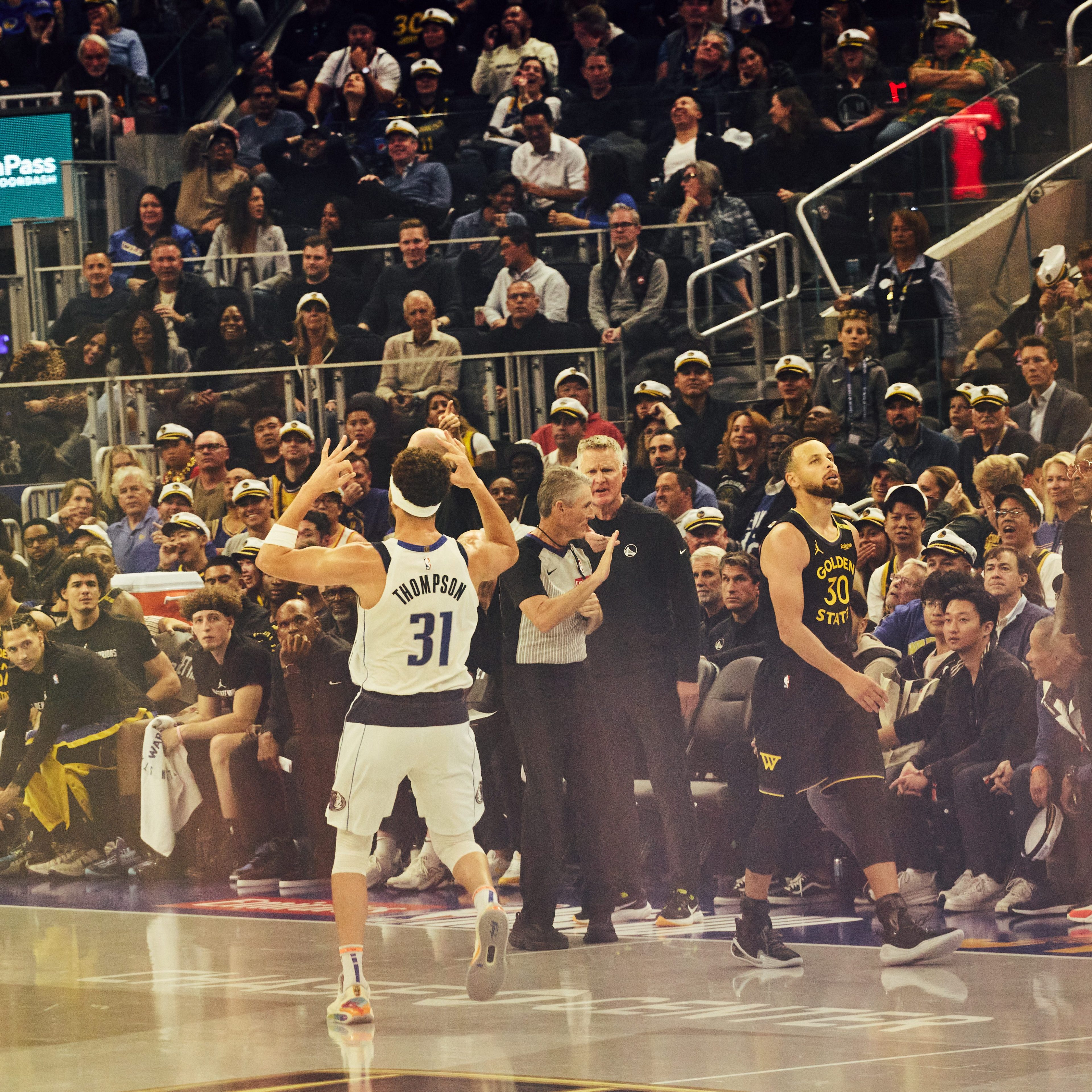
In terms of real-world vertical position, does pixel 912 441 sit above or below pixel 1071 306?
below

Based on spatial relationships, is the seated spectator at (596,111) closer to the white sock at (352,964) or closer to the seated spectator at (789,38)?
the seated spectator at (789,38)

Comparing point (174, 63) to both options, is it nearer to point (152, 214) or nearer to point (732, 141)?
point (152, 214)

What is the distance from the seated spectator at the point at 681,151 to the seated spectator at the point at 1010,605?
536 cm

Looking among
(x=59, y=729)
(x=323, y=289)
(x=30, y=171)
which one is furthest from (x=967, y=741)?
(x=30, y=171)

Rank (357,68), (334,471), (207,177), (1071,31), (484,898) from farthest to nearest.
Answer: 1. (357,68)
2. (207,177)
3. (1071,31)
4. (334,471)
5. (484,898)

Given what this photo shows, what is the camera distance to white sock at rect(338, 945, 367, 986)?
21.5ft

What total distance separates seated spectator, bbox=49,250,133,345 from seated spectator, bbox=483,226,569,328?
303cm

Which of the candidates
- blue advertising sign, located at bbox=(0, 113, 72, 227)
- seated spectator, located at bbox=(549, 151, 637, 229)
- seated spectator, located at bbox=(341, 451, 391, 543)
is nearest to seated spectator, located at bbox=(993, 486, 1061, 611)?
seated spectator, located at bbox=(341, 451, 391, 543)

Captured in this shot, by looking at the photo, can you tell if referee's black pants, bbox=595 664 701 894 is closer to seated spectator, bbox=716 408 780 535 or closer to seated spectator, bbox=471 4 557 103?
seated spectator, bbox=716 408 780 535

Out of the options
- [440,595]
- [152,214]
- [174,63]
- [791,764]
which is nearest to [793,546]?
[791,764]

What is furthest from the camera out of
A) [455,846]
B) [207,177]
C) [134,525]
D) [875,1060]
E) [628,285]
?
[207,177]

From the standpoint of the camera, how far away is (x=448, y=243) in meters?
13.3

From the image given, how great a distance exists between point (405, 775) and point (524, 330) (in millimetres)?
5511

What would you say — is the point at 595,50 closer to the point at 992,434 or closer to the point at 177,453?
the point at 177,453
